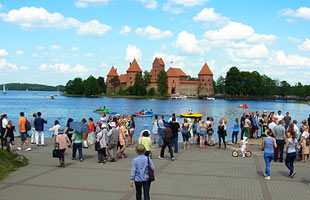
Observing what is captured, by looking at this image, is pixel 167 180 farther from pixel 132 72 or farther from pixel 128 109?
Result: pixel 132 72

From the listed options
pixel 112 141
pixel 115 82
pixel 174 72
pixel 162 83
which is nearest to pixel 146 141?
pixel 112 141

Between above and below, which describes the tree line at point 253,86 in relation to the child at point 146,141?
above

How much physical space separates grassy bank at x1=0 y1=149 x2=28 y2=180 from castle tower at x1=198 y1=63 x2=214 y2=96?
14555cm

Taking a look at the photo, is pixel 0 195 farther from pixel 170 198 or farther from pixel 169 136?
pixel 169 136

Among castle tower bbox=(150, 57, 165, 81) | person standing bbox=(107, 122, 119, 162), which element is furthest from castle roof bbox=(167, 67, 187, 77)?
person standing bbox=(107, 122, 119, 162)

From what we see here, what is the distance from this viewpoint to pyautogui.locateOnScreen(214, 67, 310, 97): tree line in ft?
438

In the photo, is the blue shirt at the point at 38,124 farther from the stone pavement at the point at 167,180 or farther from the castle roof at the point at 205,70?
the castle roof at the point at 205,70

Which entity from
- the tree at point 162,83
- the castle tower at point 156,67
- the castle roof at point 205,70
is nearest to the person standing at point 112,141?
the tree at point 162,83

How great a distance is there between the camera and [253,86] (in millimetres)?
139375

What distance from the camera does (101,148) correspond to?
13.8 m

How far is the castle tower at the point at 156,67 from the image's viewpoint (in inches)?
6353

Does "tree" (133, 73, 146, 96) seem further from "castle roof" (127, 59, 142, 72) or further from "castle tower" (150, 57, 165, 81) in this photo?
"castle tower" (150, 57, 165, 81)

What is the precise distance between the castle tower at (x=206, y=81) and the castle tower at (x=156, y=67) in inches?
717

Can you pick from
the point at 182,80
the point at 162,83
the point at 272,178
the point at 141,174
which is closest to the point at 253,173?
the point at 272,178
